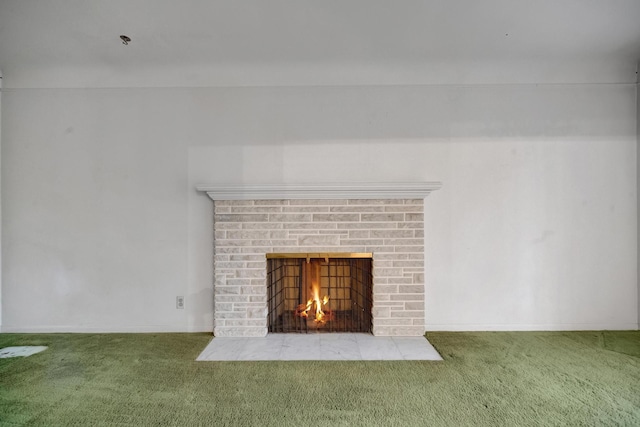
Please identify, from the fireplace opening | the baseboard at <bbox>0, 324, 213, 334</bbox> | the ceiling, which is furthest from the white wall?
the fireplace opening

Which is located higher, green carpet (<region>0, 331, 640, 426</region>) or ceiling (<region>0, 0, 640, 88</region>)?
ceiling (<region>0, 0, 640, 88</region>)

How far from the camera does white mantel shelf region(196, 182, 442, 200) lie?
2832mm

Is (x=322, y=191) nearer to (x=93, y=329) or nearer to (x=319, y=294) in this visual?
(x=319, y=294)

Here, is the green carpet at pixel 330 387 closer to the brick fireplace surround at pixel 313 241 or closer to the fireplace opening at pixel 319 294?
the brick fireplace surround at pixel 313 241

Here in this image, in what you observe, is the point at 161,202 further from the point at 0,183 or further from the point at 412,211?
the point at 412,211

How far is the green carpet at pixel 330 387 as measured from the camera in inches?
70.1

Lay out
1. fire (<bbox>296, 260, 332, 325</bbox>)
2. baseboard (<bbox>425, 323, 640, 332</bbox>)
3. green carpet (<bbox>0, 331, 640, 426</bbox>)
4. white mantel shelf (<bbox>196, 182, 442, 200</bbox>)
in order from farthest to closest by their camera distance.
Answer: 1. fire (<bbox>296, 260, 332, 325</bbox>)
2. baseboard (<bbox>425, 323, 640, 332</bbox>)
3. white mantel shelf (<bbox>196, 182, 442, 200</bbox>)
4. green carpet (<bbox>0, 331, 640, 426</bbox>)

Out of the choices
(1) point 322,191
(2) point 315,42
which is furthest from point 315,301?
(2) point 315,42

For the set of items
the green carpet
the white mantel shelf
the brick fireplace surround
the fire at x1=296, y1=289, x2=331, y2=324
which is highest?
the white mantel shelf

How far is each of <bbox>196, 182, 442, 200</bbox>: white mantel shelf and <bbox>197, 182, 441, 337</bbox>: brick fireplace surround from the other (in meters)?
0.01

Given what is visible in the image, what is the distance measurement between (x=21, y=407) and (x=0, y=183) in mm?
2103

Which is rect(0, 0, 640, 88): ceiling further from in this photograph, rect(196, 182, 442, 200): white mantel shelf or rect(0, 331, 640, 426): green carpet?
rect(0, 331, 640, 426): green carpet

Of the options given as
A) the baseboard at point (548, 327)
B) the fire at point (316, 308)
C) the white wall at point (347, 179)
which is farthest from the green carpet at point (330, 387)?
the fire at point (316, 308)

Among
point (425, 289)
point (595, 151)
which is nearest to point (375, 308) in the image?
point (425, 289)
